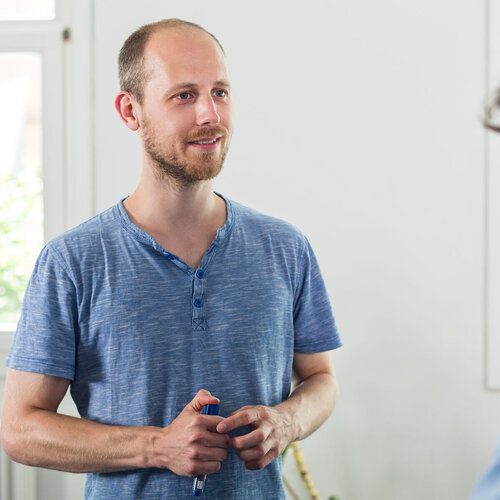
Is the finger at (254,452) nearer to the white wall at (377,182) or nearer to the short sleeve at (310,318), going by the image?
the short sleeve at (310,318)

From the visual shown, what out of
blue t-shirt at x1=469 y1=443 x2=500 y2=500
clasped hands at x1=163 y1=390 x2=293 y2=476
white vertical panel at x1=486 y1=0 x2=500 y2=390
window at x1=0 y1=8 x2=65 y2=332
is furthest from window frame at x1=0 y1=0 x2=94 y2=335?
blue t-shirt at x1=469 y1=443 x2=500 y2=500

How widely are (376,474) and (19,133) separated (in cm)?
167

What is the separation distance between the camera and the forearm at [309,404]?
1066 mm

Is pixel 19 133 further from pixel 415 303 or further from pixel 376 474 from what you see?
pixel 376 474

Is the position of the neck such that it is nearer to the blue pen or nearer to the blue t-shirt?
the blue pen

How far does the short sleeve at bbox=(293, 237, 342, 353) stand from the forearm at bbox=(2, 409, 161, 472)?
36 centimetres

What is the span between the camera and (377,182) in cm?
189

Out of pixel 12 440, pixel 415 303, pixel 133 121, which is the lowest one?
pixel 12 440

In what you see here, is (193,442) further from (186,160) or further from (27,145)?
(27,145)

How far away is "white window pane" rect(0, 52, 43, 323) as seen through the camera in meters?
2.02

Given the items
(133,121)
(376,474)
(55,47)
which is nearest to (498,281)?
(376,474)

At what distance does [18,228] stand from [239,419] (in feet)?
4.58

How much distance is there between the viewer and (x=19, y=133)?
203 cm

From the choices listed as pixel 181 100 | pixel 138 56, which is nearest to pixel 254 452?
pixel 181 100
